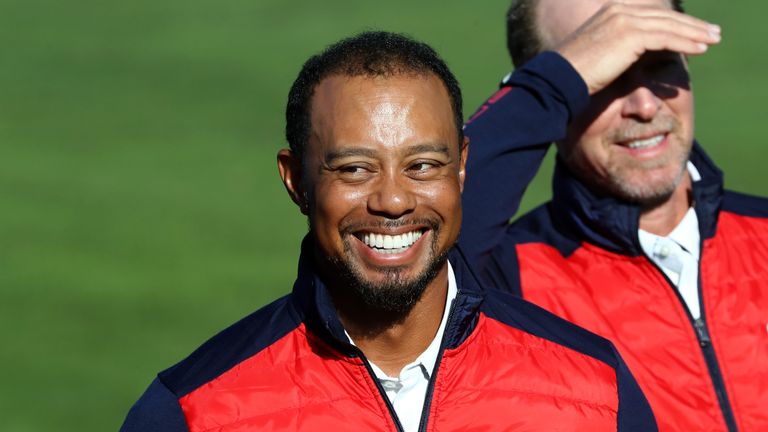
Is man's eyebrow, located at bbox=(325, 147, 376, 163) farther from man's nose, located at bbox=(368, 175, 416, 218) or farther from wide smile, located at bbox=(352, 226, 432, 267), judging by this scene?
wide smile, located at bbox=(352, 226, 432, 267)

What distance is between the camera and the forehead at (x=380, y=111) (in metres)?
3.27

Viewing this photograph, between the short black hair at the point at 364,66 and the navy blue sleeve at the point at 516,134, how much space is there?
669mm

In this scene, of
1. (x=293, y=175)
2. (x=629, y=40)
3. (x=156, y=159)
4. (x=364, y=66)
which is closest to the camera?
(x=364, y=66)

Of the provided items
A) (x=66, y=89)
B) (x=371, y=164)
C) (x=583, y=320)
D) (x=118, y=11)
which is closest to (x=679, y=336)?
(x=583, y=320)

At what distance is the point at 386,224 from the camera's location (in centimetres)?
324

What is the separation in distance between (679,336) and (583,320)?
0.82 ft

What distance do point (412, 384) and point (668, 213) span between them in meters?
1.22

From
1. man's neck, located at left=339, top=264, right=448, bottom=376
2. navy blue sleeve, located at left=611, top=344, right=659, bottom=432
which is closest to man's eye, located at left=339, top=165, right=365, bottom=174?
man's neck, located at left=339, top=264, right=448, bottom=376

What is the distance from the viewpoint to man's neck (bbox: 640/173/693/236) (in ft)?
14.0

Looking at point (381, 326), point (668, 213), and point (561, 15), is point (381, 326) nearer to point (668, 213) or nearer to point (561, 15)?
point (668, 213)

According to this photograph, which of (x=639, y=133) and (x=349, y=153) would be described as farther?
(x=639, y=133)

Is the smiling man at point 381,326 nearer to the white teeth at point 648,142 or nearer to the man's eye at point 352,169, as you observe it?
the man's eye at point 352,169

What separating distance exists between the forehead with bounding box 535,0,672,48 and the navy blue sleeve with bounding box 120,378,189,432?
1.80 m

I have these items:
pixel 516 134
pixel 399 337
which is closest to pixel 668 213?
pixel 516 134
